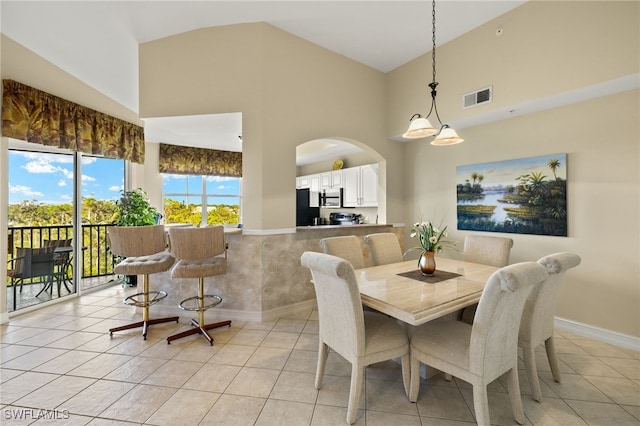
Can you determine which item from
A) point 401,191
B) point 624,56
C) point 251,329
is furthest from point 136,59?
point 624,56

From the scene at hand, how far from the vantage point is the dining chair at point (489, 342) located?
4.72ft

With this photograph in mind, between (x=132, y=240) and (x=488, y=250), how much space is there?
3.54 metres

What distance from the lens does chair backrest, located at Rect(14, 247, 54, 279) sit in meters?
3.56

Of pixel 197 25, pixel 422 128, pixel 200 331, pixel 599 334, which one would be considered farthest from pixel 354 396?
pixel 197 25

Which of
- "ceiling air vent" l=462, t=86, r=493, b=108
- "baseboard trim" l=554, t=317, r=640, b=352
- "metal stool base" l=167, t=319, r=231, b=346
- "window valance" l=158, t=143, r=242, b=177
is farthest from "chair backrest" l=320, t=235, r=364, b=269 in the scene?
"window valance" l=158, t=143, r=242, b=177

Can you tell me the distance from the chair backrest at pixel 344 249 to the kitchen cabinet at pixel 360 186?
2.38 m

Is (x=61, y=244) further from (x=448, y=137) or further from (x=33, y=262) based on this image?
(x=448, y=137)

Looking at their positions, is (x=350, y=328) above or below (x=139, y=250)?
below

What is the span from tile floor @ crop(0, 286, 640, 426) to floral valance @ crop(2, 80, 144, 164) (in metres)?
2.18

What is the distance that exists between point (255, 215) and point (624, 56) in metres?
3.63

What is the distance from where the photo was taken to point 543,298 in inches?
73.6

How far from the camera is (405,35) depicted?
3.40m

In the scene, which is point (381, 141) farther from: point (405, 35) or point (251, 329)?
point (251, 329)

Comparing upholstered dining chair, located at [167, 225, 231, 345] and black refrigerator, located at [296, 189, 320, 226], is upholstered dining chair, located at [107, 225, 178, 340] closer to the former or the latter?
upholstered dining chair, located at [167, 225, 231, 345]
